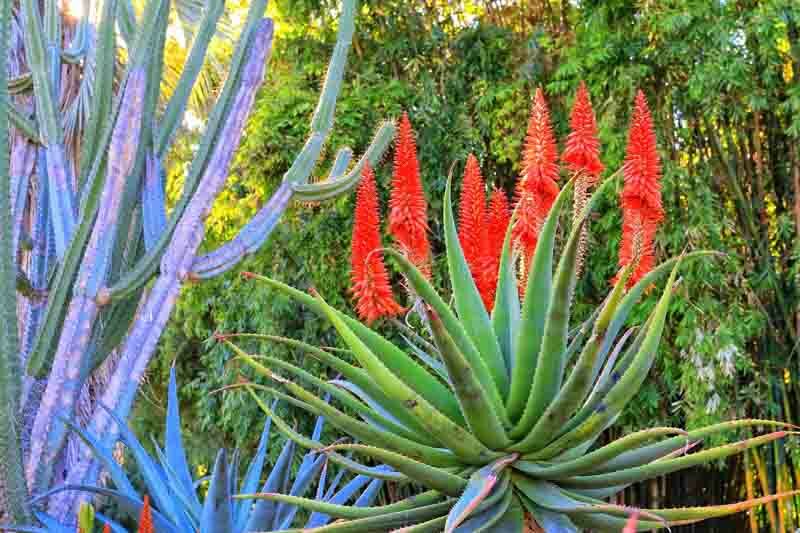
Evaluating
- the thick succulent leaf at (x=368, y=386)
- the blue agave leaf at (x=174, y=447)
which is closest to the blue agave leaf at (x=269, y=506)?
the blue agave leaf at (x=174, y=447)

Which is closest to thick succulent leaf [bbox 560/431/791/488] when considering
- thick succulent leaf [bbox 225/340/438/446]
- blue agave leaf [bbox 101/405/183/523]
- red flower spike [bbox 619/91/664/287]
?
thick succulent leaf [bbox 225/340/438/446]

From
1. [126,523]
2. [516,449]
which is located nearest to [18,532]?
[516,449]

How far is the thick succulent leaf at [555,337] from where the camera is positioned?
1165 millimetres

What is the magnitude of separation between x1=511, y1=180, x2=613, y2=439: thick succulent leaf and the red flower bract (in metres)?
0.29

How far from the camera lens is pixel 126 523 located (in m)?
4.59

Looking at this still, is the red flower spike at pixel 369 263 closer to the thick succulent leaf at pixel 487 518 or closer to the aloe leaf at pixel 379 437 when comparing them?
the aloe leaf at pixel 379 437

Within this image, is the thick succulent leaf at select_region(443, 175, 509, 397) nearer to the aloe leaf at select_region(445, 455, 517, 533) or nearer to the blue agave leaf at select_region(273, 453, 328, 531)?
the aloe leaf at select_region(445, 455, 517, 533)

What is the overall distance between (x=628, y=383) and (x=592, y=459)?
0.11m

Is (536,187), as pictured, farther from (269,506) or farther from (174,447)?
(174,447)

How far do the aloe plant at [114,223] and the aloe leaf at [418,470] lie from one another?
5.12 ft

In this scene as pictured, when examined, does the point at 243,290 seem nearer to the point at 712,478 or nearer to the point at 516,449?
the point at 712,478

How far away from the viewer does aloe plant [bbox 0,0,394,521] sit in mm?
2777

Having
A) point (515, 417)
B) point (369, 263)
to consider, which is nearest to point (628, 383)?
point (515, 417)

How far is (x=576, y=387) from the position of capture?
47.5 inches
